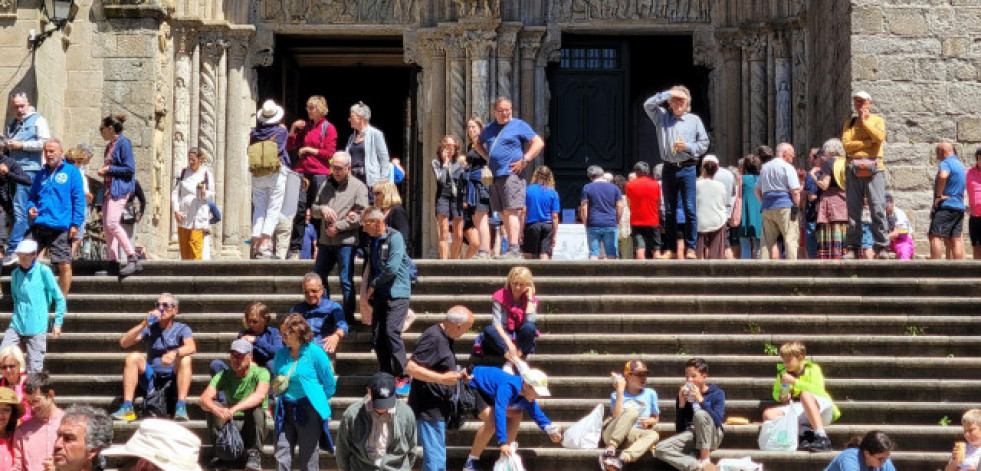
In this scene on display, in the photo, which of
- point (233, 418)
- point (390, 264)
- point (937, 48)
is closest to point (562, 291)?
point (390, 264)

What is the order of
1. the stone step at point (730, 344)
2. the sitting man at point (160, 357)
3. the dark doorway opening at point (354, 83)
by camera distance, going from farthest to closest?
the dark doorway opening at point (354, 83) → the stone step at point (730, 344) → the sitting man at point (160, 357)

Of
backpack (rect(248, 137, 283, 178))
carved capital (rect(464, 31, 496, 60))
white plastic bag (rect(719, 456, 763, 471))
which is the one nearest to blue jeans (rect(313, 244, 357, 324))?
backpack (rect(248, 137, 283, 178))

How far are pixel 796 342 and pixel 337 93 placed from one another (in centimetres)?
1696

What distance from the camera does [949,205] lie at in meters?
15.6

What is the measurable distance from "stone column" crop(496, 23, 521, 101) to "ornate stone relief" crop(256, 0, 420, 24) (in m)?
1.19

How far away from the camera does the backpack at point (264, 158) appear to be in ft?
50.9

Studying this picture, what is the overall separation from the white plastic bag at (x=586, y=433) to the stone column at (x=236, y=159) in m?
10.5

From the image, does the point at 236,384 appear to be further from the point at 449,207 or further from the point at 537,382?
the point at 449,207

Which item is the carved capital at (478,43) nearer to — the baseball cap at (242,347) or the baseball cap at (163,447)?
the baseball cap at (242,347)

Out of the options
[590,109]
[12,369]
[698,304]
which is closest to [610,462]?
[698,304]

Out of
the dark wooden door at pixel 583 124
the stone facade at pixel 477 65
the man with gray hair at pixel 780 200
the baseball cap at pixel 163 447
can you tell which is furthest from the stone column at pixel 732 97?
the baseball cap at pixel 163 447

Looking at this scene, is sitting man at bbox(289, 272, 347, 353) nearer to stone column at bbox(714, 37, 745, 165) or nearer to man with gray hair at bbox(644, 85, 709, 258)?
man with gray hair at bbox(644, 85, 709, 258)

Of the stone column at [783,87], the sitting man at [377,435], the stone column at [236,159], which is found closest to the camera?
the sitting man at [377,435]

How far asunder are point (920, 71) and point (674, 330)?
621cm
